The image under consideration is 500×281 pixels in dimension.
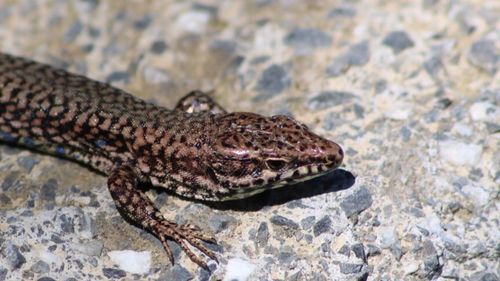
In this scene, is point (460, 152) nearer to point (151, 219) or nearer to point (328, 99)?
point (328, 99)

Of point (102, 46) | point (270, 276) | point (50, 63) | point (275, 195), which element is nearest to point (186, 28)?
point (102, 46)

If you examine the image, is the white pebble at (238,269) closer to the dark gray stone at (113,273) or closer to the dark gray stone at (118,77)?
the dark gray stone at (113,273)

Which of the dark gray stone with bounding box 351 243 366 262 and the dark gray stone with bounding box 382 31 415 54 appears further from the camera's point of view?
the dark gray stone with bounding box 382 31 415 54

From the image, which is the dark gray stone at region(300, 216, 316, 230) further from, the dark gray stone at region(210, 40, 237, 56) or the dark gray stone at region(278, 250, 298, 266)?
the dark gray stone at region(210, 40, 237, 56)

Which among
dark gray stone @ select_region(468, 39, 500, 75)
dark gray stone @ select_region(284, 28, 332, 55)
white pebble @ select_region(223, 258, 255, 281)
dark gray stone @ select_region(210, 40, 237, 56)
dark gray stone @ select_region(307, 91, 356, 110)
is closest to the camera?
white pebble @ select_region(223, 258, 255, 281)

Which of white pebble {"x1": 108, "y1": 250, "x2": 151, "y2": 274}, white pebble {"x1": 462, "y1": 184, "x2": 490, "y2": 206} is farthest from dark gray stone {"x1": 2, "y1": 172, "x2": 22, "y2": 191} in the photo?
white pebble {"x1": 462, "y1": 184, "x2": 490, "y2": 206}

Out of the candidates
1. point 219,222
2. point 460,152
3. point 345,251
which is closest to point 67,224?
point 219,222
